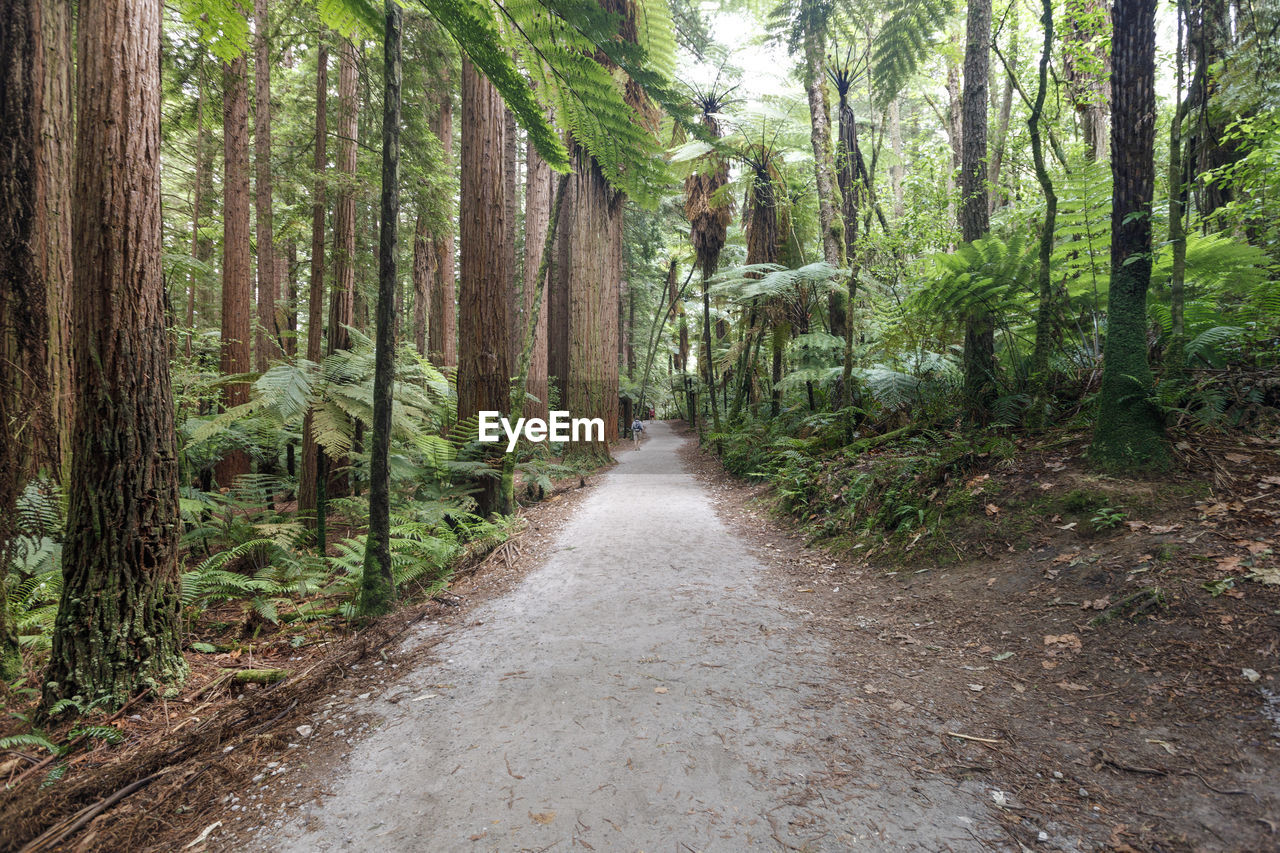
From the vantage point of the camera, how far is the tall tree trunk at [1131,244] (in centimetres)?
368

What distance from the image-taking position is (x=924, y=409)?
6344 millimetres

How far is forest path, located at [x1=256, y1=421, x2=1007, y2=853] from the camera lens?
189 centimetres

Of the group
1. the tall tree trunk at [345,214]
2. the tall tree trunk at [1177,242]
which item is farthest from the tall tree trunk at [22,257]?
the tall tree trunk at [1177,242]

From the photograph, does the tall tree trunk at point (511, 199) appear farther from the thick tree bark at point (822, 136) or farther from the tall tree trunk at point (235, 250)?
the thick tree bark at point (822, 136)

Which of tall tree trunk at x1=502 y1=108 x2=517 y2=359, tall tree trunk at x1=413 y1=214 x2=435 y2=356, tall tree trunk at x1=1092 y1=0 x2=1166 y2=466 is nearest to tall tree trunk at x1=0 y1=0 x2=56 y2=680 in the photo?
tall tree trunk at x1=502 y1=108 x2=517 y2=359

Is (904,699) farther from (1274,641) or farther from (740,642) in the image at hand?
(1274,641)

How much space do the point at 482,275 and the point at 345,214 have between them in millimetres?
2640

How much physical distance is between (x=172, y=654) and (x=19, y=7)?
3744 mm

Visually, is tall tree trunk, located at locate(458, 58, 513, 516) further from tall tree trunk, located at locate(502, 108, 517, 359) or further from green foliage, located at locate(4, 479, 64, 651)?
green foliage, located at locate(4, 479, 64, 651)

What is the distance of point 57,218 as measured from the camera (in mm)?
3432

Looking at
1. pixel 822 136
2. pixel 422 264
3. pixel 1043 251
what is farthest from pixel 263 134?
pixel 1043 251

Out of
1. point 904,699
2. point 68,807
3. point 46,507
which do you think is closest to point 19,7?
point 46,507

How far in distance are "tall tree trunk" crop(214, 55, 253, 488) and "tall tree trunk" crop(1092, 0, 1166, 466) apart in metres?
9.94

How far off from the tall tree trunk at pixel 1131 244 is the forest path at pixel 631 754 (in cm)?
266
